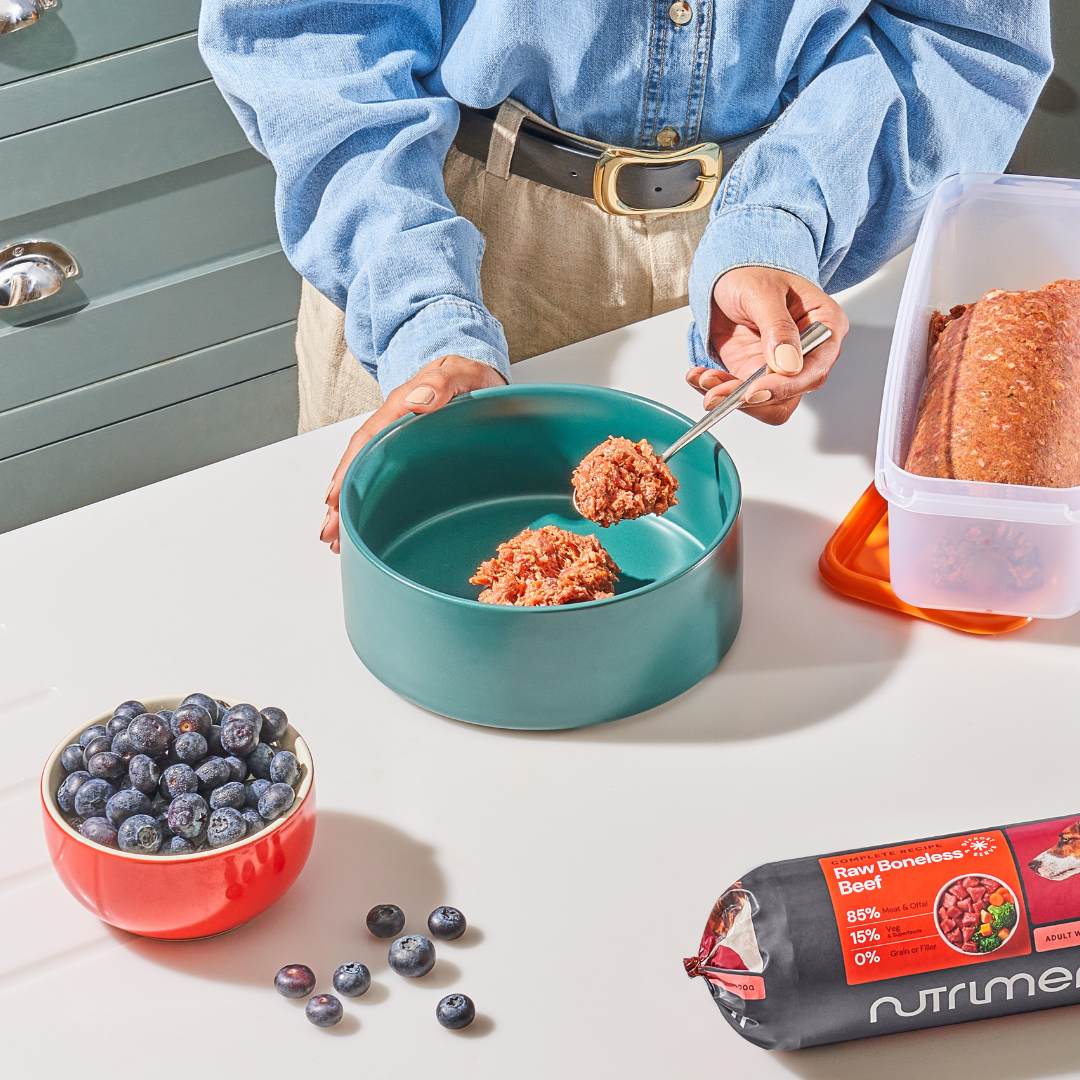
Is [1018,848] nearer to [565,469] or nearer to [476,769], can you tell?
[476,769]

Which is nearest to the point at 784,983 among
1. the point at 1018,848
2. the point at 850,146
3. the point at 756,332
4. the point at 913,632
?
the point at 1018,848

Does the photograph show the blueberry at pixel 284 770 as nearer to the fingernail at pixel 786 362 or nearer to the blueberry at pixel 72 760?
the blueberry at pixel 72 760

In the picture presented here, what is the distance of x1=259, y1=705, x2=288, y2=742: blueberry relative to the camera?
27.8 inches

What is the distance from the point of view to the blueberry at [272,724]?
706 mm

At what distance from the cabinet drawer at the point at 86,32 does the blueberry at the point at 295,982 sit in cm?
180

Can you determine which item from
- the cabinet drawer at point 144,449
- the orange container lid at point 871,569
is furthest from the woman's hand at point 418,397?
the cabinet drawer at point 144,449

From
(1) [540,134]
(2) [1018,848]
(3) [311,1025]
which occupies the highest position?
(1) [540,134]

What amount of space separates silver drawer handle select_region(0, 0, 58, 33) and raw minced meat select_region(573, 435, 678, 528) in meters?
1.52

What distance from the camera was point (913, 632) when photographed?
0.91 meters

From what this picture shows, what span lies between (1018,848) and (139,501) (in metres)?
0.77

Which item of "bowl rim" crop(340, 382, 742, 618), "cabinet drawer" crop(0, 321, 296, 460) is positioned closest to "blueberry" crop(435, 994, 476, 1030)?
"bowl rim" crop(340, 382, 742, 618)

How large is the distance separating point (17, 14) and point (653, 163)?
1247mm

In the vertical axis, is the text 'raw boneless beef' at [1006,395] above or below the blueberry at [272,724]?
above

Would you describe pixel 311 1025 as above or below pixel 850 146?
below
